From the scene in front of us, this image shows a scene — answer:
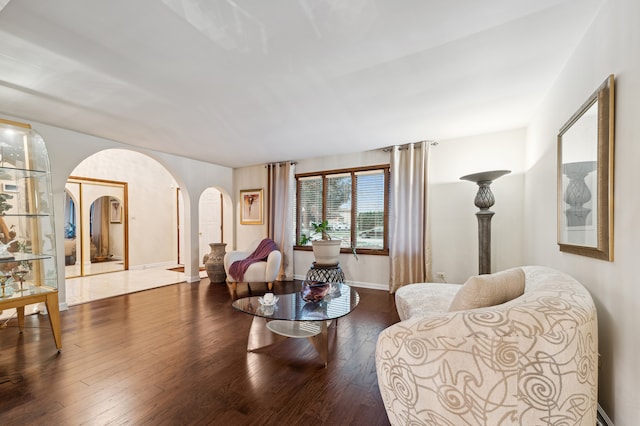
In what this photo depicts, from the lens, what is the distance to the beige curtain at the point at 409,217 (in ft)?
13.0

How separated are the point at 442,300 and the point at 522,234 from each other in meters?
2.07

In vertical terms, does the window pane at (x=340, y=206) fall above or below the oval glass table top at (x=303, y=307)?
above

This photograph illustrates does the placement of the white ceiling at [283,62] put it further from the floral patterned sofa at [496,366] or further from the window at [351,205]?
the floral patterned sofa at [496,366]

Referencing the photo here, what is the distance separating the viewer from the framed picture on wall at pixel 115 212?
723 cm

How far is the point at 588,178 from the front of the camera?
156 centimetres

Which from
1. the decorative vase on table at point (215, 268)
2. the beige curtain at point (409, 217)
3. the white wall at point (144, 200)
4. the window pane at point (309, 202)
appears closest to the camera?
the beige curtain at point (409, 217)

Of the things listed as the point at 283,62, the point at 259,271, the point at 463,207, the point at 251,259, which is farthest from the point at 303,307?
the point at 463,207

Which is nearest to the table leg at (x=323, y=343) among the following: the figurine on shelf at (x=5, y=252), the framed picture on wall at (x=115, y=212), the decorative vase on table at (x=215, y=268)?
the figurine on shelf at (x=5, y=252)

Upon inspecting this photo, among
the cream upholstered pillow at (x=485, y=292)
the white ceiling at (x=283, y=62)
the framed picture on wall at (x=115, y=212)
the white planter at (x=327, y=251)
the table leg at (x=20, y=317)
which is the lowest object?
the table leg at (x=20, y=317)

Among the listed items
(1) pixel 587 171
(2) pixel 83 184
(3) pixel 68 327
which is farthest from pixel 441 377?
(2) pixel 83 184

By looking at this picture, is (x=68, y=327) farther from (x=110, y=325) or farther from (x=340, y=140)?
(x=340, y=140)

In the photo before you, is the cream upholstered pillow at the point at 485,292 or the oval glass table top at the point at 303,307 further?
the oval glass table top at the point at 303,307

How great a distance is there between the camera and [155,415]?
153 centimetres

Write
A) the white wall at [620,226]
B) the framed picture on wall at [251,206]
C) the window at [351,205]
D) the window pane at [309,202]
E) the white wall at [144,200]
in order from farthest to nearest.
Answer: the white wall at [144,200], the framed picture on wall at [251,206], the window pane at [309,202], the window at [351,205], the white wall at [620,226]
